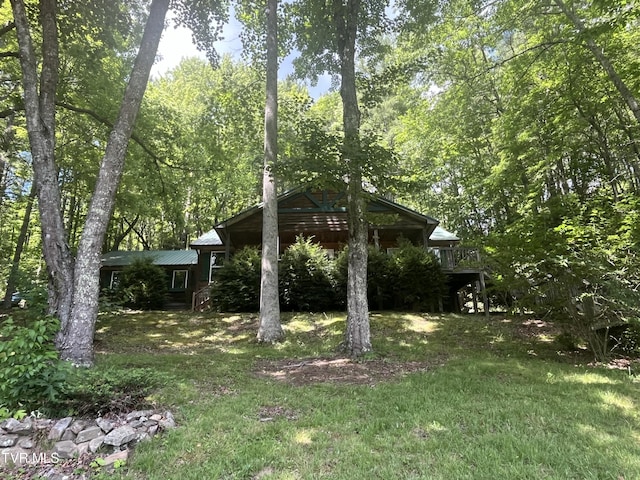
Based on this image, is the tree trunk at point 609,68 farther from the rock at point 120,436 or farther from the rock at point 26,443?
the rock at point 26,443

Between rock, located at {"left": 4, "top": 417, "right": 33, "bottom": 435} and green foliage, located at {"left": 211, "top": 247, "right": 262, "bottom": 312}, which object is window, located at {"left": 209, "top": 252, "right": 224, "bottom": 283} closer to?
green foliage, located at {"left": 211, "top": 247, "right": 262, "bottom": 312}

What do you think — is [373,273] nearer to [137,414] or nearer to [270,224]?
[270,224]

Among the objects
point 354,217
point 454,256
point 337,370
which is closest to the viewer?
point 337,370

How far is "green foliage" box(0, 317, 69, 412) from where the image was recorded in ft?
11.8

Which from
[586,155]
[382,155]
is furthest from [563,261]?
[586,155]

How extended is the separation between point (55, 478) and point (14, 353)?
4.47 feet

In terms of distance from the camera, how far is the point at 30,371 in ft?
11.7

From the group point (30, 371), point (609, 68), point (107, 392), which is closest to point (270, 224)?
point (107, 392)

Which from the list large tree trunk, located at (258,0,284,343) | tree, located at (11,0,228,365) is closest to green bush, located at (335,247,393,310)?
large tree trunk, located at (258,0,284,343)

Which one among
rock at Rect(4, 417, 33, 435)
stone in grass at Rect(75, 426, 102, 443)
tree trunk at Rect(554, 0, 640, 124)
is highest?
tree trunk at Rect(554, 0, 640, 124)

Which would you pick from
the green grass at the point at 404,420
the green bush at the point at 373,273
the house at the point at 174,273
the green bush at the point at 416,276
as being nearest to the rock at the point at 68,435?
the green grass at the point at 404,420

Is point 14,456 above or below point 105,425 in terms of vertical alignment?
below

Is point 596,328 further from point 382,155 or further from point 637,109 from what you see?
point 382,155

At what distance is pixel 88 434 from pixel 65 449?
0.66 ft
